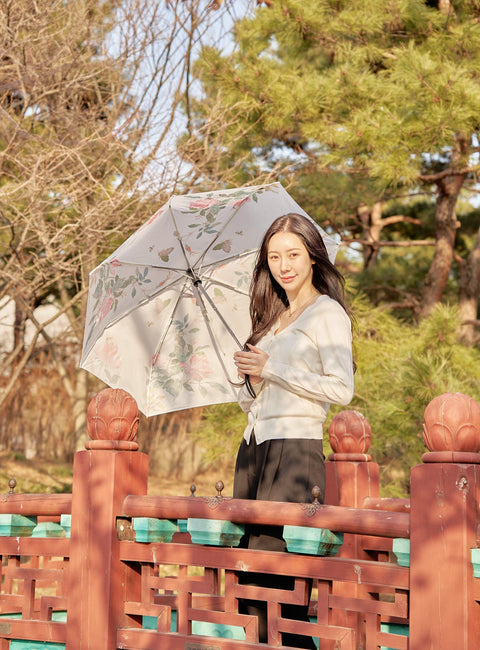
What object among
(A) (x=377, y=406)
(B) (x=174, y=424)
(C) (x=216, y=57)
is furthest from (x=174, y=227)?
(B) (x=174, y=424)

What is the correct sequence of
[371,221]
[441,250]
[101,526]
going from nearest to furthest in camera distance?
[101,526] → [441,250] → [371,221]

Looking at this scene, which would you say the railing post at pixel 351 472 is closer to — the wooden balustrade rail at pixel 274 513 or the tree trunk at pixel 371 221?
the wooden balustrade rail at pixel 274 513

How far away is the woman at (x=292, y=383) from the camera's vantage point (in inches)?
99.3

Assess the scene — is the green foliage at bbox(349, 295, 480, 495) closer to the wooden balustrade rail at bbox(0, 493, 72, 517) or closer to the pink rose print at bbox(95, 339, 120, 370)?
the pink rose print at bbox(95, 339, 120, 370)

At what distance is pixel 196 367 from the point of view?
143 inches

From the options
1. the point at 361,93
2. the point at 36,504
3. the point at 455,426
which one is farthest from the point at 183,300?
the point at 361,93

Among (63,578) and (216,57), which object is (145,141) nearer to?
(216,57)

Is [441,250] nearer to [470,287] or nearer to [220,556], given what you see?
[470,287]

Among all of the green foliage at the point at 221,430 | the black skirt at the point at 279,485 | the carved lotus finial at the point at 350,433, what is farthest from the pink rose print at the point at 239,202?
the green foliage at the point at 221,430

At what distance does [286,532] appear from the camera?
93.3 inches

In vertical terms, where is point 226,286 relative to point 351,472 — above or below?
above

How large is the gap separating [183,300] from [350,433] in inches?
38.1

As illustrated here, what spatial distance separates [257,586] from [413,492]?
0.64 metres

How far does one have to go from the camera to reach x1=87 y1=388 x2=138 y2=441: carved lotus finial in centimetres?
269
